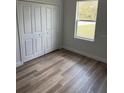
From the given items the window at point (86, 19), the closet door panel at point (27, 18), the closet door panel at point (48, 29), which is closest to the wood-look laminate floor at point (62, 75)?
the closet door panel at point (48, 29)

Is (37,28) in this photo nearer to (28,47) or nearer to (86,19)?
(28,47)

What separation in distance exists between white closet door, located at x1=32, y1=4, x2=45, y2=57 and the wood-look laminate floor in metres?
0.33

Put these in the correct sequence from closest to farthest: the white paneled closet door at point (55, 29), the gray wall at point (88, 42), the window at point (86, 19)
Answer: the gray wall at point (88, 42)
the window at point (86, 19)
the white paneled closet door at point (55, 29)

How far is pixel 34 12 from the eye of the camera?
3.62 metres

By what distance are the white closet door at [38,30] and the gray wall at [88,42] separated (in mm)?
1290

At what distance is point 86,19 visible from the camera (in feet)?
13.9

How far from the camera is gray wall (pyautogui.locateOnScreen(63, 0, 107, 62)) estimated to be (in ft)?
12.2

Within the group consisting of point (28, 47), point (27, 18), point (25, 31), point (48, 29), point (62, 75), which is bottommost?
point (62, 75)

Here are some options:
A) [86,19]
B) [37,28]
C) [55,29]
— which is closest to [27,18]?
[37,28]

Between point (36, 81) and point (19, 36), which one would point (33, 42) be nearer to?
point (19, 36)

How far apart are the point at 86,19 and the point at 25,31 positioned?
2.35 m

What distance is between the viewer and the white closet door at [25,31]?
3.23m

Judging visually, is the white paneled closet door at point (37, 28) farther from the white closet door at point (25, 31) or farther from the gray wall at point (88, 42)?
the gray wall at point (88, 42)
